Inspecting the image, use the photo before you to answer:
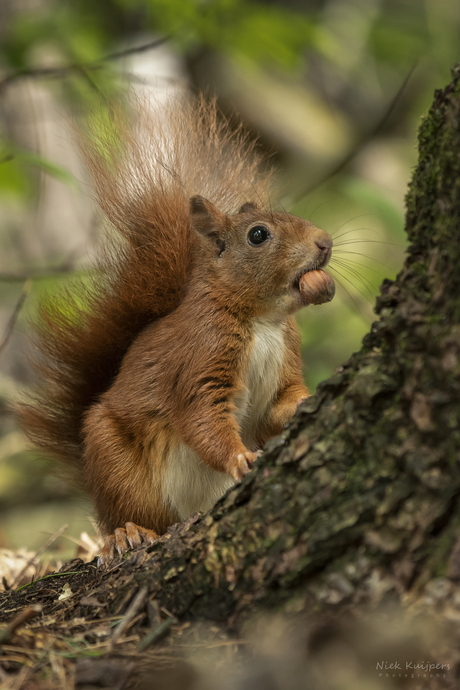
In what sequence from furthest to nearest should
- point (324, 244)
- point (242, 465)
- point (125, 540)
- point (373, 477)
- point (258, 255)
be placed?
point (258, 255) < point (324, 244) < point (125, 540) < point (242, 465) < point (373, 477)

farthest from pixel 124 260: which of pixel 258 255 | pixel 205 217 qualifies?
pixel 258 255

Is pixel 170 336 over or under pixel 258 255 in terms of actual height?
under

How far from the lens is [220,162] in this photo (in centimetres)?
227

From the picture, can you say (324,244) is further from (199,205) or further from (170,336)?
(170,336)

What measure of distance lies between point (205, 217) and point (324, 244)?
1.30 feet

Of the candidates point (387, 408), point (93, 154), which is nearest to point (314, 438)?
point (387, 408)

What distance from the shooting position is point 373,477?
1023 mm

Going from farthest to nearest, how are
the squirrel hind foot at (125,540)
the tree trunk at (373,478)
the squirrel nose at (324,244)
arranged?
the squirrel nose at (324,244) < the squirrel hind foot at (125,540) < the tree trunk at (373,478)

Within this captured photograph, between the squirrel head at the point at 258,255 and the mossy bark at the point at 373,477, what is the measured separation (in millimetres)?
667

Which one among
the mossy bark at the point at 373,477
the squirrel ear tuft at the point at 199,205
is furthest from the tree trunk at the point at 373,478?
the squirrel ear tuft at the point at 199,205

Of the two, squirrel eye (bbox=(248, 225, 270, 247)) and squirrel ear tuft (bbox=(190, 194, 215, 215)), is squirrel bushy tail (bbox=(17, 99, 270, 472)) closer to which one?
squirrel ear tuft (bbox=(190, 194, 215, 215))

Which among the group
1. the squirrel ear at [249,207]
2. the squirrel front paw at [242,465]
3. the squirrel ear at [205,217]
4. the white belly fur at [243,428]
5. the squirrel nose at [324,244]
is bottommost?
the squirrel front paw at [242,465]

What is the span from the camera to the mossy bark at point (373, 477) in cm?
96

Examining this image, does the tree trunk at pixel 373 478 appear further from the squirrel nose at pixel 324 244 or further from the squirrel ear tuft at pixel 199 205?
the squirrel ear tuft at pixel 199 205
